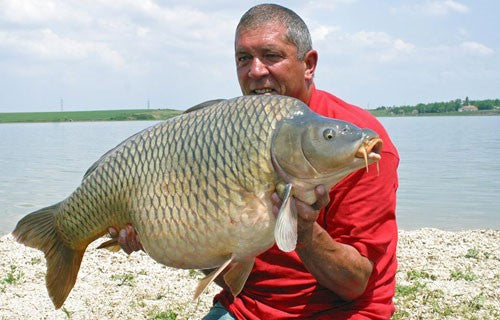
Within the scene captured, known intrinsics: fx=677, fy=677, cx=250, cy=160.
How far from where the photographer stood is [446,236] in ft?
23.3

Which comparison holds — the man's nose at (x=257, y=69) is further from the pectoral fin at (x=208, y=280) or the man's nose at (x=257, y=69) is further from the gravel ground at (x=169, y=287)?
the gravel ground at (x=169, y=287)

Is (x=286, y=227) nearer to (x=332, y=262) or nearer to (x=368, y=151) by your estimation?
(x=368, y=151)

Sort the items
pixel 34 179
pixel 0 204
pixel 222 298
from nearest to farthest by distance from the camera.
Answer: pixel 222 298, pixel 0 204, pixel 34 179

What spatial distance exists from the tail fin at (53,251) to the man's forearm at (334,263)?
0.93 m

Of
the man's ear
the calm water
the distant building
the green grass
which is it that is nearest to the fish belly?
the man's ear

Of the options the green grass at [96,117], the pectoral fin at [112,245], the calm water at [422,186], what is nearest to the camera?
the pectoral fin at [112,245]

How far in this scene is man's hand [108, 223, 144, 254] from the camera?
97.2 inches

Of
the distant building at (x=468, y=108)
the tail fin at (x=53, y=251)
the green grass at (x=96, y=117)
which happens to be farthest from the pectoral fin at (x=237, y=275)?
the distant building at (x=468, y=108)

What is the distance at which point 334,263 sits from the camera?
7.80ft

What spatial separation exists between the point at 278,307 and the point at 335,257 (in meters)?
0.44

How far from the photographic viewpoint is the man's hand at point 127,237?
247cm

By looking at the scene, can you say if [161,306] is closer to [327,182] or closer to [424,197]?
[327,182]

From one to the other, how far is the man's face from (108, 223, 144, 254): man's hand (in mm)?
748

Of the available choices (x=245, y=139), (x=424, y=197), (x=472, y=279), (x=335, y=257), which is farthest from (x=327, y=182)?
(x=424, y=197)
